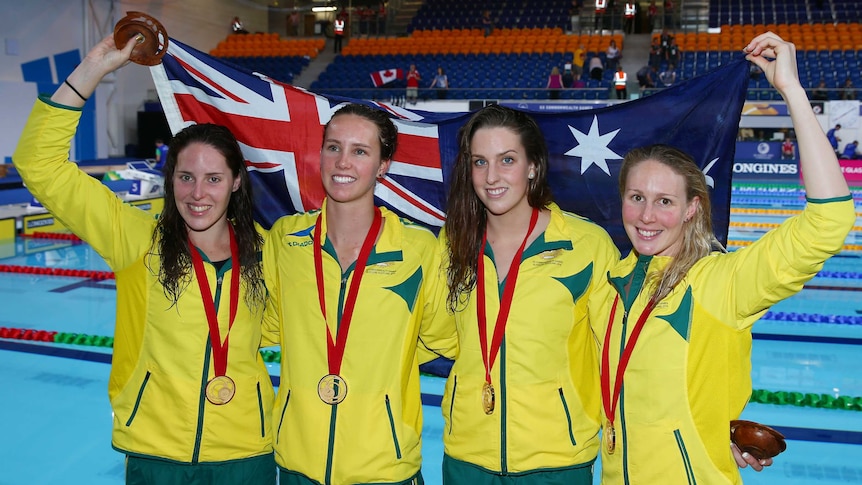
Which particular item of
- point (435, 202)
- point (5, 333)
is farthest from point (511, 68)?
point (435, 202)

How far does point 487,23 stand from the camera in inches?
969

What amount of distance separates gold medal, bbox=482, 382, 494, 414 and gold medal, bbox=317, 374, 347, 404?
1.32ft

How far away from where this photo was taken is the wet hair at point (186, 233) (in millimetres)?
2283

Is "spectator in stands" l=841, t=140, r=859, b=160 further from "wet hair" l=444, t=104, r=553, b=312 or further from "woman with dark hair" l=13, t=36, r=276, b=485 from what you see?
"woman with dark hair" l=13, t=36, r=276, b=485

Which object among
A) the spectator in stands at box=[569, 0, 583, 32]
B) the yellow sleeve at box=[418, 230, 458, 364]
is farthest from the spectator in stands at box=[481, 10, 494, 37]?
the yellow sleeve at box=[418, 230, 458, 364]

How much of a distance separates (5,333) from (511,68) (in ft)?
56.4

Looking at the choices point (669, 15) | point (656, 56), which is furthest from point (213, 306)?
point (669, 15)

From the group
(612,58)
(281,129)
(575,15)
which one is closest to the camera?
(281,129)

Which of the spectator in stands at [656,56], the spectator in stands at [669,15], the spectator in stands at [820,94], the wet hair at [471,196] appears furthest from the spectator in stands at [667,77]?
the wet hair at [471,196]

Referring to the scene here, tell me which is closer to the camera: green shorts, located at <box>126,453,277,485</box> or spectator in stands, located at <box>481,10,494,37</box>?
green shorts, located at <box>126,453,277,485</box>

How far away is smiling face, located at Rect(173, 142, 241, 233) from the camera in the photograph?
2.30 m

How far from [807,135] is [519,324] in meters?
0.91

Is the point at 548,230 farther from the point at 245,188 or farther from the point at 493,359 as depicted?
the point at 245,188

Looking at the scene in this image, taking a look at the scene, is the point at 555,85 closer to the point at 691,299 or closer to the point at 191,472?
the point at 691,299
